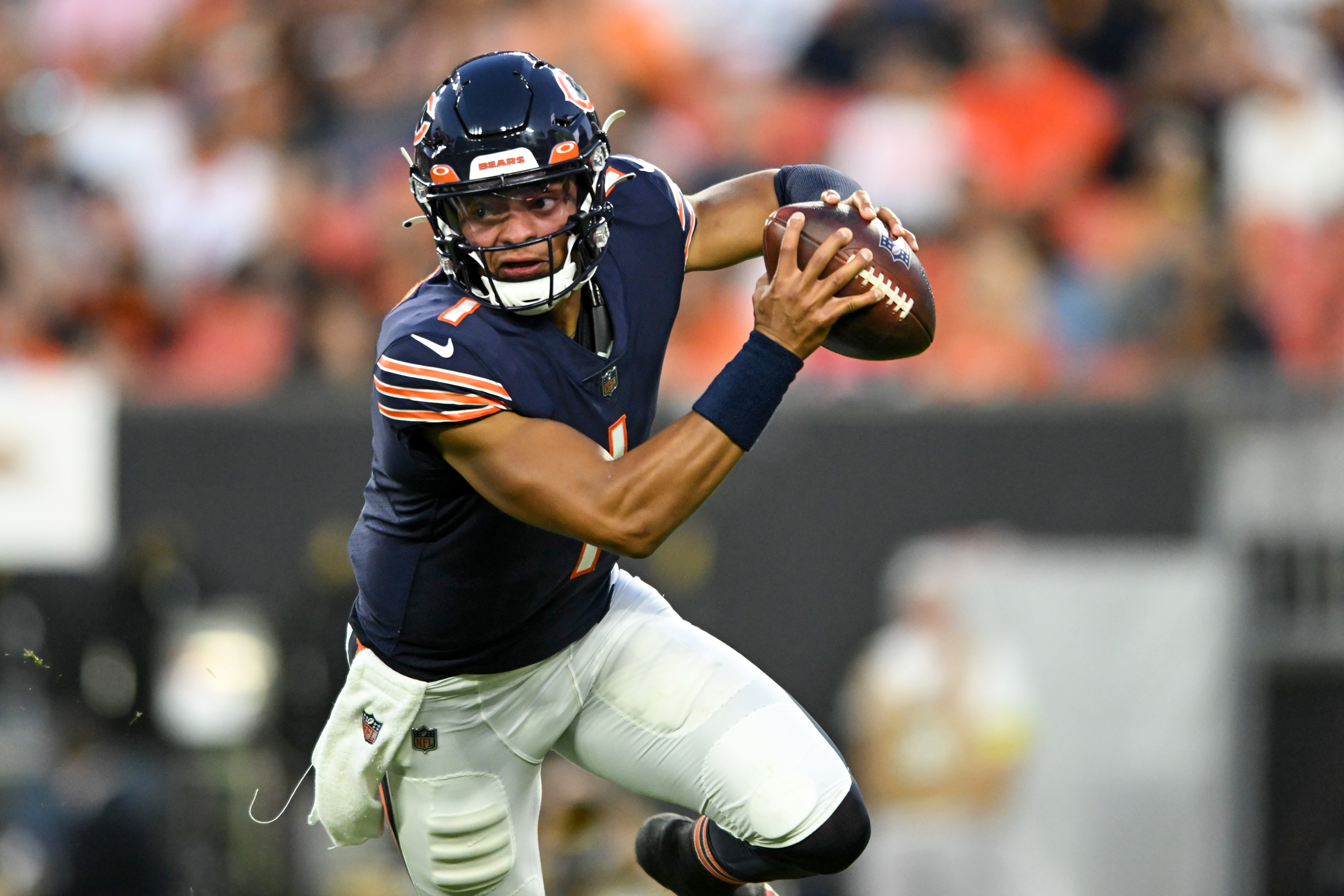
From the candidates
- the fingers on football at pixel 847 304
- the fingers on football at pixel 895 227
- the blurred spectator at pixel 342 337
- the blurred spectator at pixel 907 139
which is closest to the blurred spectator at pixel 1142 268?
the blurred spectator at pixel 907 139

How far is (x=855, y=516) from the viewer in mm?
6711

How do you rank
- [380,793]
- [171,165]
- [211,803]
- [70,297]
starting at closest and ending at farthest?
[380,793]
[211,803]
[70,297]
[171,165]

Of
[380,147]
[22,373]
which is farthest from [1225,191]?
[22,373]

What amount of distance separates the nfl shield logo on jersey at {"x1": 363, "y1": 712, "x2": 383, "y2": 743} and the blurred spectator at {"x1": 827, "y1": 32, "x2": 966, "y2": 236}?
453cm

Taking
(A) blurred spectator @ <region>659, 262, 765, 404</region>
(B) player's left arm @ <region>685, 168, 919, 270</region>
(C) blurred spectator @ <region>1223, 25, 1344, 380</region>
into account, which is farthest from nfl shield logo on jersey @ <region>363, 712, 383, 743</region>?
(C) blurred spectator @ <region>1223, 25, 1344, 380</region>

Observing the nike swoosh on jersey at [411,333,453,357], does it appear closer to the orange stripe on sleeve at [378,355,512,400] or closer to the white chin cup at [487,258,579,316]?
the orange stripe on sleeve at [378,355,512,400]

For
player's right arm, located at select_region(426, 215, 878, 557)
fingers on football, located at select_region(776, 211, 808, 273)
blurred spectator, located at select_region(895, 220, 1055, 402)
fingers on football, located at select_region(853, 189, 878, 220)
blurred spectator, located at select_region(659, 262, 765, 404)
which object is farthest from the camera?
blurred spectator, located at select_region(659, 262, 765, 404)

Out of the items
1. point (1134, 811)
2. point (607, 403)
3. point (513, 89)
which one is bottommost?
point (1134, 811)

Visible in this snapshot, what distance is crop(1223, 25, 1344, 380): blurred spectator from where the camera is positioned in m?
7.17

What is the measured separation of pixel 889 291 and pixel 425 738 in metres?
1.32

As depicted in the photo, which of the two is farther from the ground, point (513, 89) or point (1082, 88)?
point (513, 89)

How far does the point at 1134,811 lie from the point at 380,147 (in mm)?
4693

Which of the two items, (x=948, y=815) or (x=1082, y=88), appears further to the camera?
(x=1082, y=88)

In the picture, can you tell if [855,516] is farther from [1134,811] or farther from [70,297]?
[70,297]
